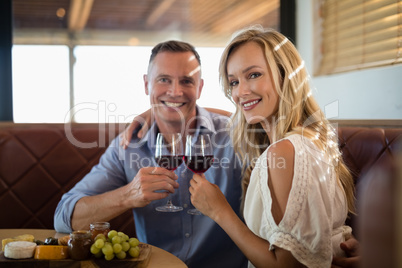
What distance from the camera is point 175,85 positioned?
A: 7.86 ft

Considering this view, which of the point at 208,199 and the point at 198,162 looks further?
the point at 198,162

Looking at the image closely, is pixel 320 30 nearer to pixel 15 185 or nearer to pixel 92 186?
pixel 92 186

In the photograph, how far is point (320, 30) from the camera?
11.0 ft

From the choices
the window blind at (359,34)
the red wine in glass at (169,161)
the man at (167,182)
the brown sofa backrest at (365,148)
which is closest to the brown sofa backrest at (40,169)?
the man at (167,182)

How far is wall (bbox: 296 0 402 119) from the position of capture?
103 inches

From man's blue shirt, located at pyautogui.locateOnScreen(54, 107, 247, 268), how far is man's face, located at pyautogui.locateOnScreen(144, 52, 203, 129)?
205mm

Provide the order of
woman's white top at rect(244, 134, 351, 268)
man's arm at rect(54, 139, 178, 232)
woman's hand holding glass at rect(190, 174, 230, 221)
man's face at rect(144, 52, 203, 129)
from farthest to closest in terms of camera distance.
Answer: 1. man's face at rect(144, 52, 203, 129)
2. man's arm at rect(54, 139, 178, 232)
3. woman's hand holding glass at rect(190, 174, 230, 221)
4. woman's white top at rect(244, 134, 351, 268)

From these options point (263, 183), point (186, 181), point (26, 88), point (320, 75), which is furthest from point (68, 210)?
point (320, 75)

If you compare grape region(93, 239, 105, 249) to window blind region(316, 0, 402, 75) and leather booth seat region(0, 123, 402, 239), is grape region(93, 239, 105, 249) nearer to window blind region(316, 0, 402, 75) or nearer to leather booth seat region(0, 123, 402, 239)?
leather booth seat region(0, 123, 402, 239)

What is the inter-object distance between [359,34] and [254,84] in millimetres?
1406

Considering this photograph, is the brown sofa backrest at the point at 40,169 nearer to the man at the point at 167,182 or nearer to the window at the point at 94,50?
the window at the point at 94,50

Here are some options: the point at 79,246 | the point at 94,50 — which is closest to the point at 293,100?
the point at 79,246

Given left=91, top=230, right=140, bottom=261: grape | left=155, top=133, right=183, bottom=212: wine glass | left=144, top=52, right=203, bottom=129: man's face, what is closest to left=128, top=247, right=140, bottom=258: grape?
left=91, top=230, right=140, bottom=261: grape

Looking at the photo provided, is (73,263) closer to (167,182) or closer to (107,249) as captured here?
(107,249)
